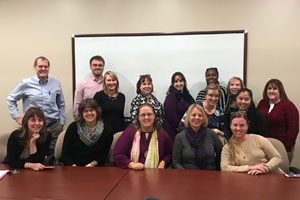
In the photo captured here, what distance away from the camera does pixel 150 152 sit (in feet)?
10.1

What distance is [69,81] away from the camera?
458 centimetres

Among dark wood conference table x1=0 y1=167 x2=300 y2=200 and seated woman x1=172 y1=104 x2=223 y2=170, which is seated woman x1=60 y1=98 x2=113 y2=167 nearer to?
dark wood conference table x1=0 y1=167 x2=300 y2=200

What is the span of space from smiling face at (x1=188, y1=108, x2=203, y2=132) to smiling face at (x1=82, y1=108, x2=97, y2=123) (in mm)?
885

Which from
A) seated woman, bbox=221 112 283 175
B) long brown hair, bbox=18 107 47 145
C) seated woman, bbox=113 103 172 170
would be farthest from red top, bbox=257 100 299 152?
long brown hair, bbox=18 107 47 145

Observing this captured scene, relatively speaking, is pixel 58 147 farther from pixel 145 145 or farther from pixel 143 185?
pixel 143 185

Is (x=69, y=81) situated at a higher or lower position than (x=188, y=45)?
lower

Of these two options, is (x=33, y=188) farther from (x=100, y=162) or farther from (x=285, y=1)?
(x=285, y=1)

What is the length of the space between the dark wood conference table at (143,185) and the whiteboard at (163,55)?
5.93ft

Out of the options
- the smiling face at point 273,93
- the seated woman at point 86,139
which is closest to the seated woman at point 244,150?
the smiling face at point 273,93

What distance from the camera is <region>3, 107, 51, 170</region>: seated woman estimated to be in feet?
9.51

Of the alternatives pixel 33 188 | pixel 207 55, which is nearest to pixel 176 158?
pixel 33 188

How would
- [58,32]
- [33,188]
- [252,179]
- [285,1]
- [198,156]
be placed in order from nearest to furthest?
1. [33,188]
2. [252,179]
3. [198,156]
4. [285,1]
5. [58,32]

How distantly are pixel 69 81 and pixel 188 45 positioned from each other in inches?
62.1

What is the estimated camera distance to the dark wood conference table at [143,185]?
6.99 feet
